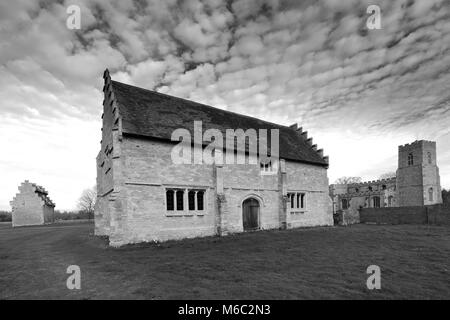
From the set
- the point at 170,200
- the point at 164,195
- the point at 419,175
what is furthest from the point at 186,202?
the point at 419,175

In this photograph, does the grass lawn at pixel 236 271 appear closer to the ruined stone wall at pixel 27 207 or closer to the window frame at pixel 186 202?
the window frame at pixel 186 202

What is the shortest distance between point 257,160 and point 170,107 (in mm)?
8698

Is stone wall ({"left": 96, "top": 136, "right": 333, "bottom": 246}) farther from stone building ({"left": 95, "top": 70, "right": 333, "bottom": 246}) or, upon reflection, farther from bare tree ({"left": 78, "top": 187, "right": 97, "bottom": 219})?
bare tree ({"left": 78, "top": 187, "right": 97, "bottom": 219})

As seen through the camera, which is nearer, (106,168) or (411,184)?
(106,168)

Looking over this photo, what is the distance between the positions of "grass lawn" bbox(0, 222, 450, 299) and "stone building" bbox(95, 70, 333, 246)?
270cm

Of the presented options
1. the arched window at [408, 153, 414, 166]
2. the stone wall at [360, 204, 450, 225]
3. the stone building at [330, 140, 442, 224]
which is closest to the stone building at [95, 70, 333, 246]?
the stone wall at [360, 204, 450, 225]

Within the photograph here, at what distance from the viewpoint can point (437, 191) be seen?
48.9m

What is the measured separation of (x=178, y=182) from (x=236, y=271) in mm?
9725

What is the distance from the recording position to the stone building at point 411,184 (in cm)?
4731

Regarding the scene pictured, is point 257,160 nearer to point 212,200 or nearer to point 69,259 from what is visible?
point 212,200

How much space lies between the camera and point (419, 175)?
47.3 metres

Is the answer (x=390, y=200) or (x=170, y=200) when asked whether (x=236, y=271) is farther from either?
(x=390, y=200)

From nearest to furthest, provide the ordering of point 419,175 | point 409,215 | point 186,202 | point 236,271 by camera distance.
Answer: point 236,271
point 186,202
point 409,215
point 419,175
